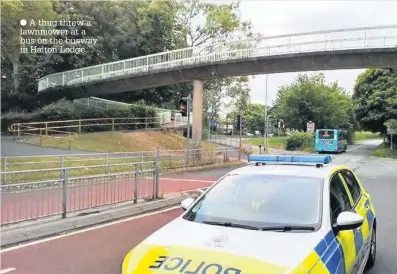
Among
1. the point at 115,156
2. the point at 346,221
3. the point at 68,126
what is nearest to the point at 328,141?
the point at 68,126

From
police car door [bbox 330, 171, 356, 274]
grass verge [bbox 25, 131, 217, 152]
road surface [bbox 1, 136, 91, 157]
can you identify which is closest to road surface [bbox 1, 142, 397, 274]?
police car door [bbox 330, 171, 356, 274]

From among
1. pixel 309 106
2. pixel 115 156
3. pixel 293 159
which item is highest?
pixel 309 106

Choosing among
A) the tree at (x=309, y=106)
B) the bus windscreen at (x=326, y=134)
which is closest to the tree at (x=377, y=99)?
the bus windscreen at (x=326, y=134)

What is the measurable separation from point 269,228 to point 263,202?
19.1 inches

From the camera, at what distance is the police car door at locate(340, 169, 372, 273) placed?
4.54m

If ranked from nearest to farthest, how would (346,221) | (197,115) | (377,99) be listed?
(346,221) < (197,115) < (377,99)

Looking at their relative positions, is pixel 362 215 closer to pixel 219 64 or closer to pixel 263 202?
pixel 263 202

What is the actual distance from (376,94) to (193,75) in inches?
936

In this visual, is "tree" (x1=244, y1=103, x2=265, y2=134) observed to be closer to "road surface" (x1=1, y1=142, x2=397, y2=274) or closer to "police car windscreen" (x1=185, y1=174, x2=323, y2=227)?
"road surface" (x1=1, y1=142, x2=397, y2=274)

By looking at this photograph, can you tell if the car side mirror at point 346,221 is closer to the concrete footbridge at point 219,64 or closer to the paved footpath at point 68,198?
the paved footpath at point 68,198

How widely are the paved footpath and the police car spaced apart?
4.93 meters

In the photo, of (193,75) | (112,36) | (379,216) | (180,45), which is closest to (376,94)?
(180,45)

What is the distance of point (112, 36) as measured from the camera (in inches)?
1625

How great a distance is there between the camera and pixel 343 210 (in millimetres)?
4422
